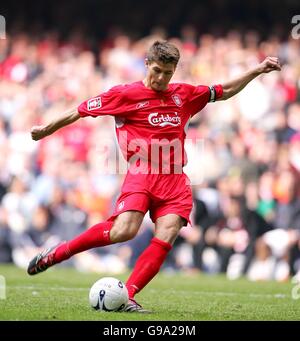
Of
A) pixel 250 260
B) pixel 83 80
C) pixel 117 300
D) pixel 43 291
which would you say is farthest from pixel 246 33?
pixel 117 300

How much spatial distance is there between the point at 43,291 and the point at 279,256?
18.8 feet

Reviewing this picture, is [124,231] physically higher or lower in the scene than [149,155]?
lower

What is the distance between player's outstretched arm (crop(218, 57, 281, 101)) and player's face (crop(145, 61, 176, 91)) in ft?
2.40

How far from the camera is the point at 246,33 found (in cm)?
2039

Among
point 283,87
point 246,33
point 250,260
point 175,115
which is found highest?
point 246,33

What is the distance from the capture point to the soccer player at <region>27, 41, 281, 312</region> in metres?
8.84

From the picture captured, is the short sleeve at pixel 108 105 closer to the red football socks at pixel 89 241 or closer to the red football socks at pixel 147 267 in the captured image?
the red football socks at pixel 89 241

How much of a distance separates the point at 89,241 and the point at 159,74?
1.72 m

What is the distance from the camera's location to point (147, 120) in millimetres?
9094

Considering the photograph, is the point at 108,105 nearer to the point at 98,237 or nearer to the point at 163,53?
the point at 163,53

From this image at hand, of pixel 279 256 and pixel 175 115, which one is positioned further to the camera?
pixel 279 256

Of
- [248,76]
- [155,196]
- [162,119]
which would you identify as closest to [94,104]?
[162,119]
